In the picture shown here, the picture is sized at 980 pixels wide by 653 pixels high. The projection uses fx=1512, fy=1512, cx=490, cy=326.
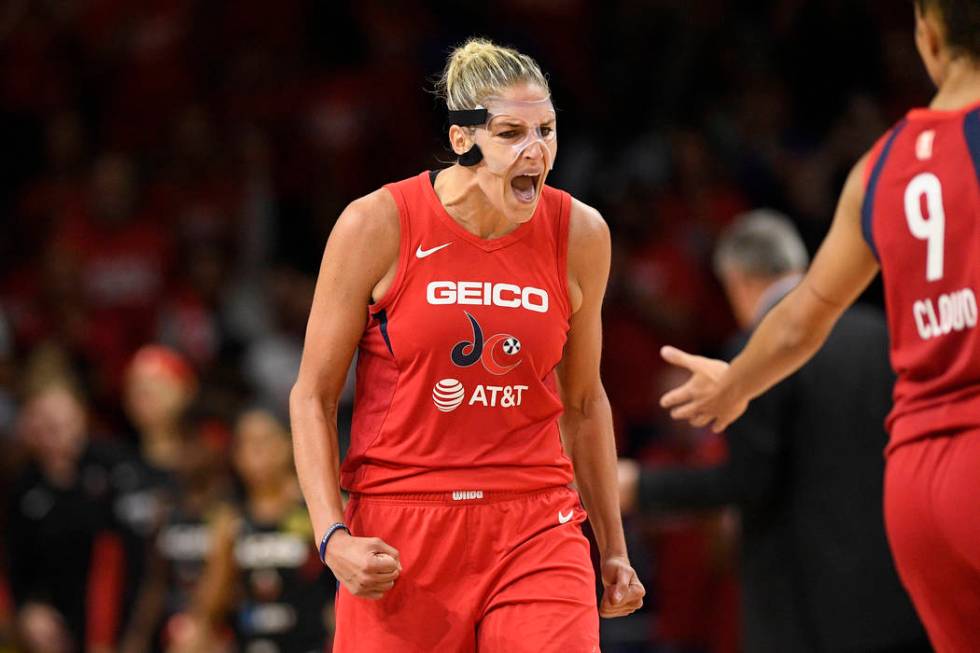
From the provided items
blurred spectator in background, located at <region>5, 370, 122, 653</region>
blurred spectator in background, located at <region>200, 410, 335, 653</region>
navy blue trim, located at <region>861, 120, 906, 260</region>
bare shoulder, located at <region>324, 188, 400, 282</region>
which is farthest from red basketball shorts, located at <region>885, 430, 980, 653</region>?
blurred spectator in background, located at <region>5, 370, 122, 653</region>

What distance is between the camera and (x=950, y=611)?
11.3 feet

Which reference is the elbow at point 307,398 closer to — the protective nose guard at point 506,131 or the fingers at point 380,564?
the fingers at point 380,564

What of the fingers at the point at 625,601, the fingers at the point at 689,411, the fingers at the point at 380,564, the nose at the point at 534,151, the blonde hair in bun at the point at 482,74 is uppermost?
the blonde hair in bun at the point at 482,74

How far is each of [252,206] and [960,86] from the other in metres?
9.22

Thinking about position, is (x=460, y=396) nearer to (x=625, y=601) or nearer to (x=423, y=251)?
(x=423, y=251)

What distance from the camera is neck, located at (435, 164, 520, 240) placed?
4191 mm

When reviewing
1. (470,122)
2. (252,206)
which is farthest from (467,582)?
(252,206)

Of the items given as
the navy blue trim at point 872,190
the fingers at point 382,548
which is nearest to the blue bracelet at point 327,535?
the fingers at point 382,548

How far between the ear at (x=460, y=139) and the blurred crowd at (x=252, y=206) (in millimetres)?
3964

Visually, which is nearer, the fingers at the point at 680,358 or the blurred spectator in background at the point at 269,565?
the fingers at the point at 680,358

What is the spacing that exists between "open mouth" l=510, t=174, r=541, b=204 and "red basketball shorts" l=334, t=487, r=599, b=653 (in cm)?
81

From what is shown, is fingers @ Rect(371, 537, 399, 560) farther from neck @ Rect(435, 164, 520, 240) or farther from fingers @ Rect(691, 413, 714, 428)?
fingers @ Rect(691, 413, 714, 428)

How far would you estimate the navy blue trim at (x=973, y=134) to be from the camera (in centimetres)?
340

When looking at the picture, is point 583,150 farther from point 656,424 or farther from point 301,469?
point 301,469
